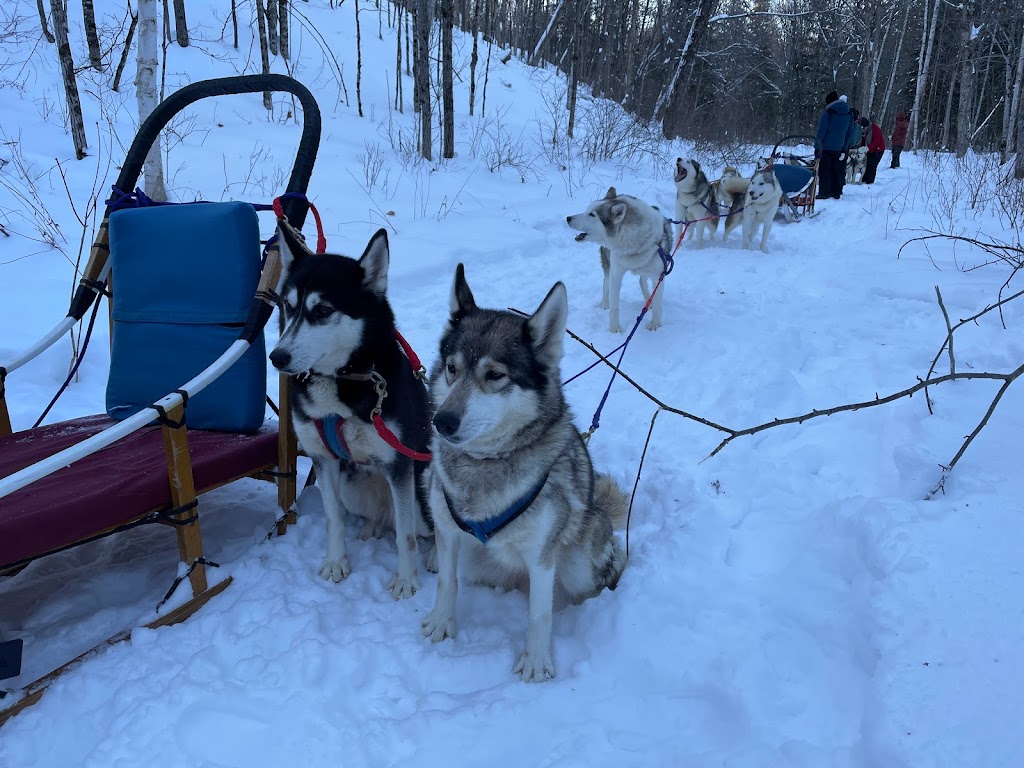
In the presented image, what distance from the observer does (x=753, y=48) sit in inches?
991

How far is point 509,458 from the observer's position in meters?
2.10

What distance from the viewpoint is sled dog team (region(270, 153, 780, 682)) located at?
6.75 feet

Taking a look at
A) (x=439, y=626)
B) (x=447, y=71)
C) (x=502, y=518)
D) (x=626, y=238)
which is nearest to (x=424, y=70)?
(x=447, y=71)

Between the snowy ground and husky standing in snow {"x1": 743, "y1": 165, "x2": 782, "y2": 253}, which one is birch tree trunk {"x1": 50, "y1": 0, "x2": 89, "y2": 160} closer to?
the snowy ground

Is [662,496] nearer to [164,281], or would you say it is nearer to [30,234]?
[164,281]

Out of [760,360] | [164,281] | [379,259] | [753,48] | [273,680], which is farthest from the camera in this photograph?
[753,48]

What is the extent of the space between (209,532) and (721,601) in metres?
2.39

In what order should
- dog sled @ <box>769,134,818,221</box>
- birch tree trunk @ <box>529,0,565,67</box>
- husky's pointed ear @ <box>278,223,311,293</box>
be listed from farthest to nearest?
birch tree trunk @ <box>529,0,565,67</box> → dog sled @ <box>769,134,818,221</box> → husky's pointed ear @ <box>278,223,311,293</box>

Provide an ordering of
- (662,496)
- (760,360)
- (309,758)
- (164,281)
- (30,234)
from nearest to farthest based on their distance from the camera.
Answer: (309,758), (164,281), (662,496), (760,360), (30,234)

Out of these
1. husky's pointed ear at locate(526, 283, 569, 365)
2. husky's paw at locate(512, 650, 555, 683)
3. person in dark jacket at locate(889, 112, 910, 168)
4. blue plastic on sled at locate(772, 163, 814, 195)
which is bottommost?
husky's paw at locate(512, 650, 555, 683)

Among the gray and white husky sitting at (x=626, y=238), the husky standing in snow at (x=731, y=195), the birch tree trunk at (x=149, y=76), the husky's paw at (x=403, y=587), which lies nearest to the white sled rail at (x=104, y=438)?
the husky's paw at (x=403, y=587)

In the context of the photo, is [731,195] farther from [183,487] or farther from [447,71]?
[183,487]

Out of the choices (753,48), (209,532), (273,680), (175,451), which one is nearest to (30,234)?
(209,532)

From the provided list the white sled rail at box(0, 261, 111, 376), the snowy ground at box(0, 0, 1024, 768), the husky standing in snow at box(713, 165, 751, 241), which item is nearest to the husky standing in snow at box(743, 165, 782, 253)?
the husky standing in snow at box(713, 165, 751, 241)
